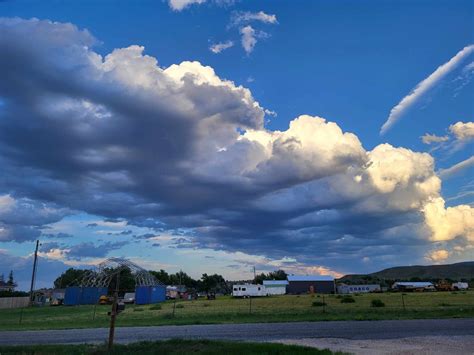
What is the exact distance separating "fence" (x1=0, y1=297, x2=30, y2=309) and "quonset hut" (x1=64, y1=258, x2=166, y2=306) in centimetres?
933

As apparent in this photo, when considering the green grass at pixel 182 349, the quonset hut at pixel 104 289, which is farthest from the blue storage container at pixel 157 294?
the green grass at pixel 182 349

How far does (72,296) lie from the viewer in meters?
75.5

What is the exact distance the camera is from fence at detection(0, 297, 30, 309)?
73.4m

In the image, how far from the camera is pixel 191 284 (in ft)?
537

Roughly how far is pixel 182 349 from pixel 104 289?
73171 millimetres

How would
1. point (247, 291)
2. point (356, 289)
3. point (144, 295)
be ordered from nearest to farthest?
point (144, 295) < point (247, 291) < point (356, 289)

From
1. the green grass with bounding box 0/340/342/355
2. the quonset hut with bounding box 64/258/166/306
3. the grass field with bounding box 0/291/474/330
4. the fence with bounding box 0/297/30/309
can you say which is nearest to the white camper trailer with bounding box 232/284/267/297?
the quonset hut with bounding box 64/258/166/306

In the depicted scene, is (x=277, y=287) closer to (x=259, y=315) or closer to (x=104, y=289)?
(x=104, y=289)

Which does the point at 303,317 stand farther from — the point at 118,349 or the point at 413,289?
the point at 413,289

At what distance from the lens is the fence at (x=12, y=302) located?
7344cm

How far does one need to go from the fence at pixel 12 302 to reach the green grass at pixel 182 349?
66.4 meters

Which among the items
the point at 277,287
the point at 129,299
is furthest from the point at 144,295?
the point at 277,287

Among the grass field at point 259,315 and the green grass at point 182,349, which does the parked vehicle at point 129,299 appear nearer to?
the grass field at point 259,315

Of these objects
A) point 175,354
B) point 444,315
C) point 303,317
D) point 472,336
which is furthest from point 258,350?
point 444,315
